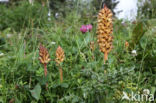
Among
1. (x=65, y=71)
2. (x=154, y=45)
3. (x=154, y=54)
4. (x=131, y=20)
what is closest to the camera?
(x=65, y=71)

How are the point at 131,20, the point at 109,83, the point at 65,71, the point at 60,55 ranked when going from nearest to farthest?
1. the point at 109,83
2. the point at 60,55
3. the point at 65,71
4. the point at 131,20

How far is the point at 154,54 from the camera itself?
152cm

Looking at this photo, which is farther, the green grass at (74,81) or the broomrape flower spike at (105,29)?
the broomrape flower spike at (105,29)

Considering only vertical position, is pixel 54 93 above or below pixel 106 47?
below

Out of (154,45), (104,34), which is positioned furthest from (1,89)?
(154,45)

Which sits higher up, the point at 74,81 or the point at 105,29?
the point at 105,29

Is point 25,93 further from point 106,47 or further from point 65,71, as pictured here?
point 106,47

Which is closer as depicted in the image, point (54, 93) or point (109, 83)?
point (109, 83)

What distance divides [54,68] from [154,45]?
0.82 metres

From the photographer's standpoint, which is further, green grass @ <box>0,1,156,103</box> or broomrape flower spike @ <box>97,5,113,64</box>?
broomrape flower spike @ <box>97,5,113,64</box>

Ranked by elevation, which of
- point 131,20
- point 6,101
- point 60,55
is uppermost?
point 131,20

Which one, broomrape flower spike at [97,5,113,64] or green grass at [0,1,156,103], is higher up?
broomrape flower spike at [97,5,113,64]

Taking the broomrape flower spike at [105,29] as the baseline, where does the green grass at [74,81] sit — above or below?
below

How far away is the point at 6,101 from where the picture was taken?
1.16 metres
